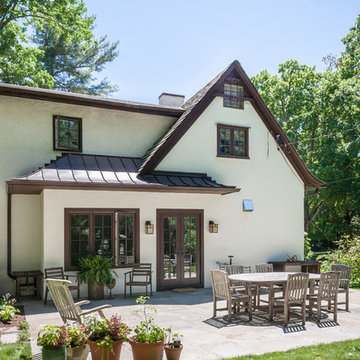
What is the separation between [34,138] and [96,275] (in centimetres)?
449

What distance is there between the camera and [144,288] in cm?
1138

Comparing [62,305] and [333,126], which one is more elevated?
[333,126]

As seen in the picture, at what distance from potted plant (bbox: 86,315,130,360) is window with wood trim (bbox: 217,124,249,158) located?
28.6ft

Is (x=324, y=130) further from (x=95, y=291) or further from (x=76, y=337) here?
(x=76, y=337)

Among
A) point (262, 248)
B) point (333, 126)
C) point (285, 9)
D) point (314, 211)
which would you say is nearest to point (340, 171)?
point (333, 126)

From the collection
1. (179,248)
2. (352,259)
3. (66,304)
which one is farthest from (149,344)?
(352,259)

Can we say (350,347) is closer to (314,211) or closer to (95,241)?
(95,241)

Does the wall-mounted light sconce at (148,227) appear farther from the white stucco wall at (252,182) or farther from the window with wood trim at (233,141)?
the window with wood trim at (233,141)

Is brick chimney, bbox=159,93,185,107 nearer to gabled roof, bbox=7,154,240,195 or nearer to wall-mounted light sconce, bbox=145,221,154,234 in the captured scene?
gabled roof, bbox=7,154,240,195

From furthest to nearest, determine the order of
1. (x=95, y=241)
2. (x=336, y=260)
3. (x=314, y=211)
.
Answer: (x=314, y=211), (x=336, y=260), (x=95, y=241)

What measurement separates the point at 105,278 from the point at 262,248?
5.74m

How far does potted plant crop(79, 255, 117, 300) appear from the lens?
1012 centimetres

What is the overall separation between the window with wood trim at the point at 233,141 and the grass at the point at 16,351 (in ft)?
28.4

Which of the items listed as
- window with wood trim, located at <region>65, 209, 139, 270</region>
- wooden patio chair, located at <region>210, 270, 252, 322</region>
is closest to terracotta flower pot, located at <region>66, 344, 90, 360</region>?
wooden patio chair, located at <region>210, 270, 252, 322</region>
